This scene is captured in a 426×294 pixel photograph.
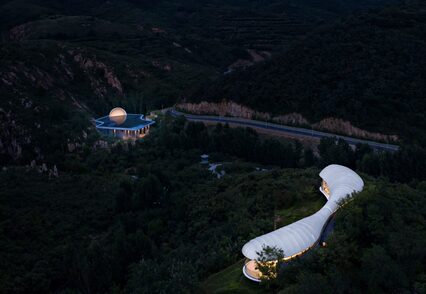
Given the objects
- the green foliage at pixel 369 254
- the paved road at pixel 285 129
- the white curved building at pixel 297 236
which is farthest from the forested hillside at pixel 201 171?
the paved road at pixel 285 129

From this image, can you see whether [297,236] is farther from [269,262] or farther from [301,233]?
[269,262]

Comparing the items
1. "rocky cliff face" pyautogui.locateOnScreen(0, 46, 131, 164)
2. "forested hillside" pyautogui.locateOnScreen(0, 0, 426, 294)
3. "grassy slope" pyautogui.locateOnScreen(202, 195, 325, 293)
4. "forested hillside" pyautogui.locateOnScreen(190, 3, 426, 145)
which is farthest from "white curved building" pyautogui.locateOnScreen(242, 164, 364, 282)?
"rocky cliff face" pyautogui.locateOnScreen(0, 46, 131, 164)

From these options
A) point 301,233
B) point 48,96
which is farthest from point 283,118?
point 301,233

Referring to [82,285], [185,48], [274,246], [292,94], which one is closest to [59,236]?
[82,285]

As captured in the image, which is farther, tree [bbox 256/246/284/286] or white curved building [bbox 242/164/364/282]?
white curved building [bbox 242/164/364/282]

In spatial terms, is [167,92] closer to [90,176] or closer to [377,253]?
[90,176]

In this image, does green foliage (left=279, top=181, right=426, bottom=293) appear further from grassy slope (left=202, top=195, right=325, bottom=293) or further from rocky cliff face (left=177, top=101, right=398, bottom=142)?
rocky cliff face (left=177, top=101, right=398, bottom=142)
